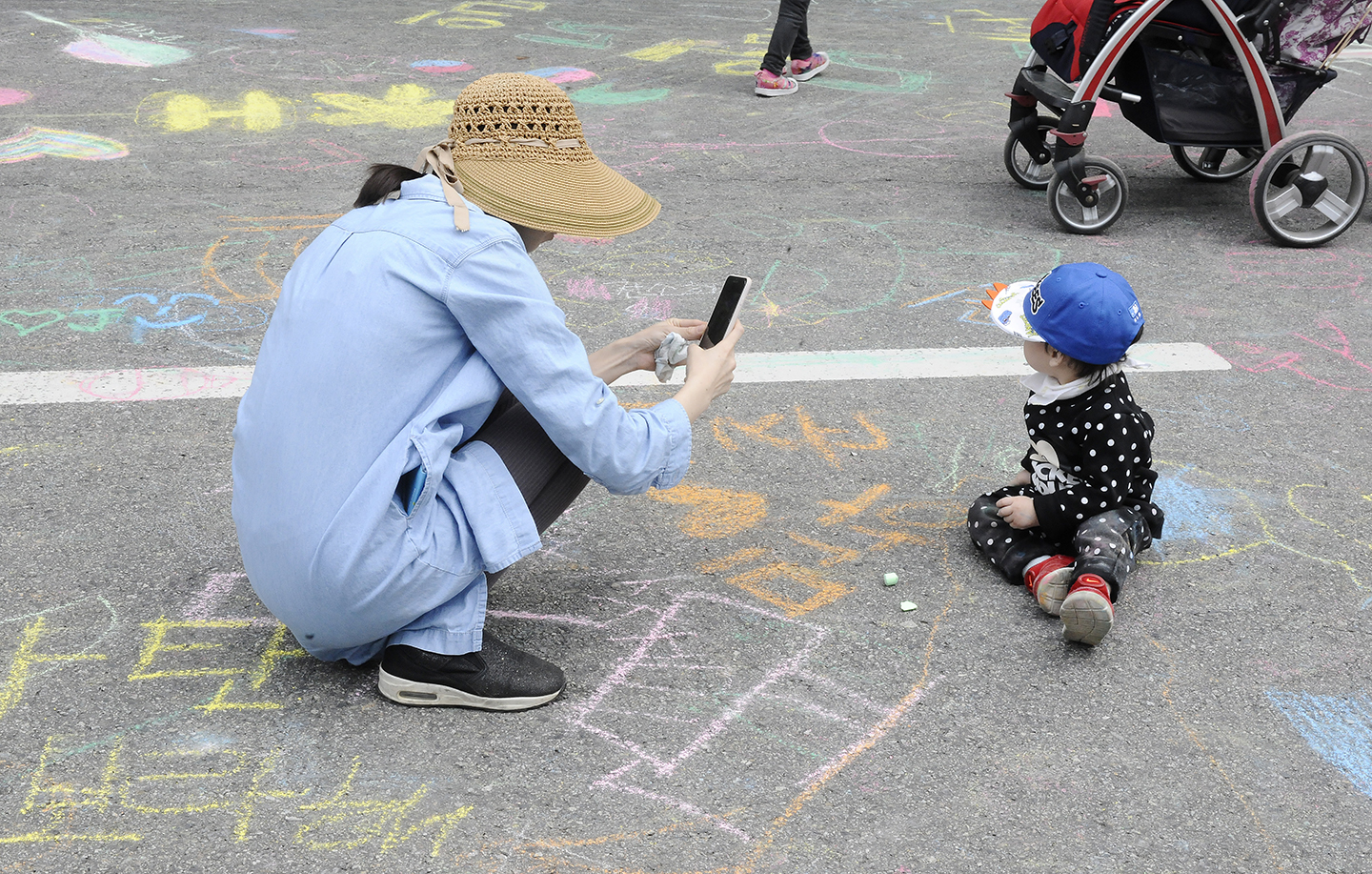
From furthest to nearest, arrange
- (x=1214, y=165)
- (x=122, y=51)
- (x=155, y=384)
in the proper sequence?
1. (x=122, y=51)
2. (x=1214, y=165)
3. (x=155, y=384)

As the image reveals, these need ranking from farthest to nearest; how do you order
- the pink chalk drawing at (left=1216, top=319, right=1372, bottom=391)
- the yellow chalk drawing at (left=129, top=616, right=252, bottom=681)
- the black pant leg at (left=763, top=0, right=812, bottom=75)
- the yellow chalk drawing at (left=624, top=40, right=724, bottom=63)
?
the yellow chalk drawing at (left=624, top=40, right=724, bottom=63), the black pant leg at (left=763, top=0, right=812, bottom=75), the pink chalk drawing at (left=1216, top=319, right=1372, bottom=391), the yellow chalk drawing at (left=129, top=616, right=252, bottom=681)

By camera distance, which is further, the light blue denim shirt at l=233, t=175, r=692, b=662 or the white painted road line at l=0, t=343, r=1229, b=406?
the white painted road line at l=0, t=343, r=1229, b=406

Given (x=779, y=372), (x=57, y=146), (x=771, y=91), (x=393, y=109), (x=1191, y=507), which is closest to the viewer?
(x=1191, y=507)

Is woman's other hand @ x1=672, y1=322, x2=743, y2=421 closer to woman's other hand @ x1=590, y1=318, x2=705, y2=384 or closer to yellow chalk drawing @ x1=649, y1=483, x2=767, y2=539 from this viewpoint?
woman's other hand @ x1=590, y1=318, x2=705, y2=384

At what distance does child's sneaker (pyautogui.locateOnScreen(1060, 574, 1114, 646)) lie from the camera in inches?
86.9

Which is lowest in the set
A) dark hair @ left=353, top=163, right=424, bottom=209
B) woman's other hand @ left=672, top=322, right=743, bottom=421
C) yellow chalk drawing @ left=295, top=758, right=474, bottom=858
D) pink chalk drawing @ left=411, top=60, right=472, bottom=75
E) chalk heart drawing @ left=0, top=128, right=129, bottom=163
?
chalk heart drawing @ left=0, top=128, right=129, bottom=163

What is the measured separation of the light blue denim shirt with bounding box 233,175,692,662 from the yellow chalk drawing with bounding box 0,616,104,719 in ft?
1.63

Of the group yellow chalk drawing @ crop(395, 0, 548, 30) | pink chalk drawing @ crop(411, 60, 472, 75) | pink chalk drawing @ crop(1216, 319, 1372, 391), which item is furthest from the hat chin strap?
yellow chalk drawing @ crop(395, 0, 548, 30)

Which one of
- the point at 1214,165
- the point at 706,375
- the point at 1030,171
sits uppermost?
the point at 706,375

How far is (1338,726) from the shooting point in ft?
6.92

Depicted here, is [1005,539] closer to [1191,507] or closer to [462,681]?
[1191,507]

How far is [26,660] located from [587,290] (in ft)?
7.61

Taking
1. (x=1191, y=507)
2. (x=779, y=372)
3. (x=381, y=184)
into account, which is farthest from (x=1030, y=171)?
(x=381, y=184)

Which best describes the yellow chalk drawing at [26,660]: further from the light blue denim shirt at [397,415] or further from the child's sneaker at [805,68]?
the child's sneaker at [805,68]
